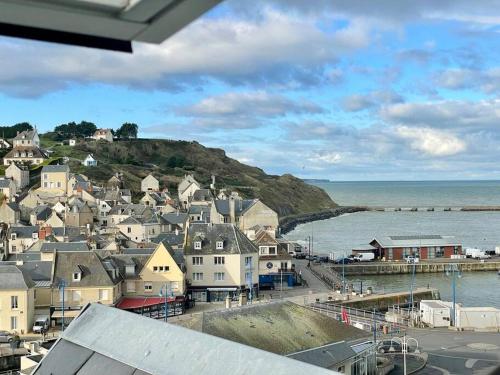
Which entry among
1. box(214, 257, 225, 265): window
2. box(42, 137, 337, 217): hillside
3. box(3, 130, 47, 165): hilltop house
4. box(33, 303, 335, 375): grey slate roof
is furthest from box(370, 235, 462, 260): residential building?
box(33, 303, 335, 375): grey slate roof

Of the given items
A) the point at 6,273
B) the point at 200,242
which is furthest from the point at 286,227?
the point at 6,273

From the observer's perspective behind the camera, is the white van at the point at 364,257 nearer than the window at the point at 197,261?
No

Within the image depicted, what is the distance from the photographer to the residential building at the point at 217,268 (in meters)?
38.6

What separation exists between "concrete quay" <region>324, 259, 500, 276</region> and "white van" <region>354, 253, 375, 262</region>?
196cm

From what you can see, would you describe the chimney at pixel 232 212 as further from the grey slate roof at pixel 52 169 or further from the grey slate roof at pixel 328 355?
the grey slate roof at pixel 328 355

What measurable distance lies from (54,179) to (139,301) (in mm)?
44303

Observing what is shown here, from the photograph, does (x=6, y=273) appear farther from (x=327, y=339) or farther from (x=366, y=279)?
(x=366, y=279)

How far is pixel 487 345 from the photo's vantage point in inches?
1101

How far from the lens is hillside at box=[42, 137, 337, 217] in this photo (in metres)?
102

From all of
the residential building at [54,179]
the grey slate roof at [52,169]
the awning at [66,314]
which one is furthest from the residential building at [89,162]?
the awning at [66,314]

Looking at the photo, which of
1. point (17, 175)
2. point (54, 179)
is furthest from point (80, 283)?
point (17, 175)

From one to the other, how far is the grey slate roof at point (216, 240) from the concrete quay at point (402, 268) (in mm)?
18226

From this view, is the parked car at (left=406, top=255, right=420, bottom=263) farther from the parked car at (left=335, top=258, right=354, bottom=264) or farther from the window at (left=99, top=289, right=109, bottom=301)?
the window at (left=99, top=289, right=109, bottom=301)

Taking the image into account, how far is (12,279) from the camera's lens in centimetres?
3059
